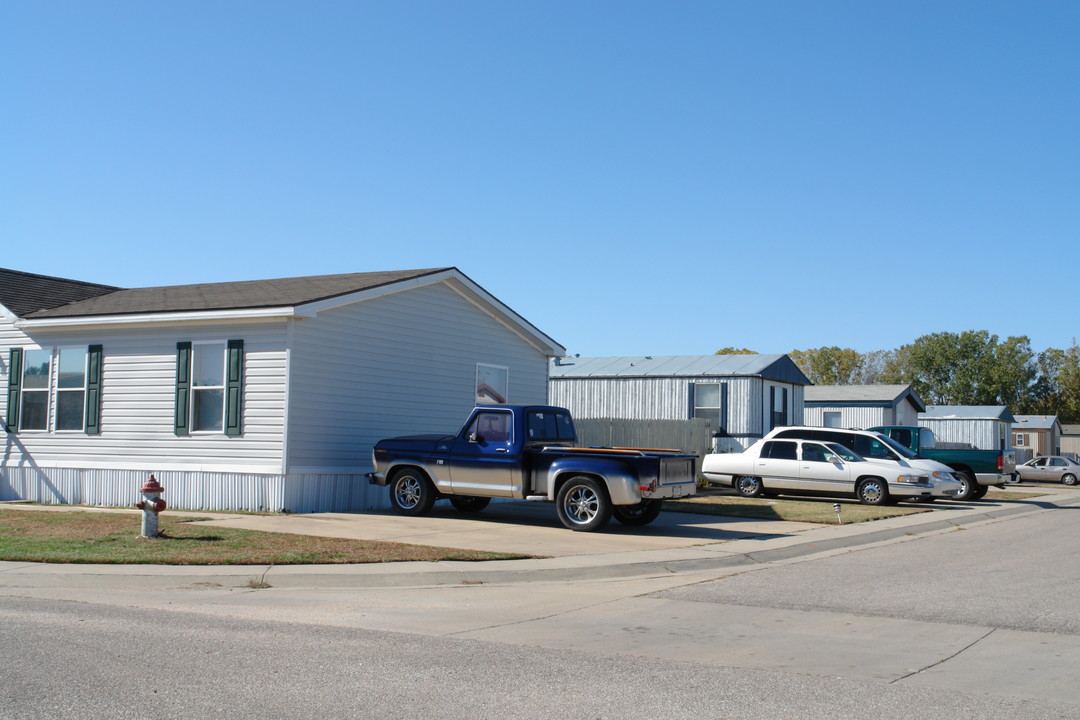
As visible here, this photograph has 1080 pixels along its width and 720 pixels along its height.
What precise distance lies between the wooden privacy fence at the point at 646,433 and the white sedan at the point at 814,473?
447cm

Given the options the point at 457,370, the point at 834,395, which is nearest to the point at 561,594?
the point at 457,370

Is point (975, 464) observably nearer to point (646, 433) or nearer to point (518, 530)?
point (646, 433)

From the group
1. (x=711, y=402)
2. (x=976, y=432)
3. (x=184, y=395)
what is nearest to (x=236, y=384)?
(x=184, y=395)

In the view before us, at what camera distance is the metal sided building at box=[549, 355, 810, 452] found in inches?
1335

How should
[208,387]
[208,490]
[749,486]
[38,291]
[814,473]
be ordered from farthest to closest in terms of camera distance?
[749,486] → [814,473] → [38,291] → [208,387] → [208,490]

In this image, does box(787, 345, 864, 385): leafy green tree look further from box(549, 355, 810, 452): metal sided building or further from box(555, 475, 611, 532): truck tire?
box(555, 475, 611, 532): truck tire

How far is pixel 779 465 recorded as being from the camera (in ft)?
79.2

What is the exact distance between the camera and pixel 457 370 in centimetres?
2177

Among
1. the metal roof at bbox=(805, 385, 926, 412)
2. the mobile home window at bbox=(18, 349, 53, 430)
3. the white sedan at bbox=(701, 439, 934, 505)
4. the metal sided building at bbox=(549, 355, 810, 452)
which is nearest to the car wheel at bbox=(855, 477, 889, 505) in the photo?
the white sedan at bbox=(701, 439, 934, 505)

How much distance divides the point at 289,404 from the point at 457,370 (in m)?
4.86

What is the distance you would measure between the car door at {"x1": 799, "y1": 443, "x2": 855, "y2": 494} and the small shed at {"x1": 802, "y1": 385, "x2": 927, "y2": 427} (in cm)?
2208

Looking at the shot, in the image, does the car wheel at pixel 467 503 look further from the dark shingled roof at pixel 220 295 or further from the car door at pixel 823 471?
the car door at pixel 823 471

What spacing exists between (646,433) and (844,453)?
283 inches

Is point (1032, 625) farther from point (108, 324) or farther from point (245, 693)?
point (108, 324)
